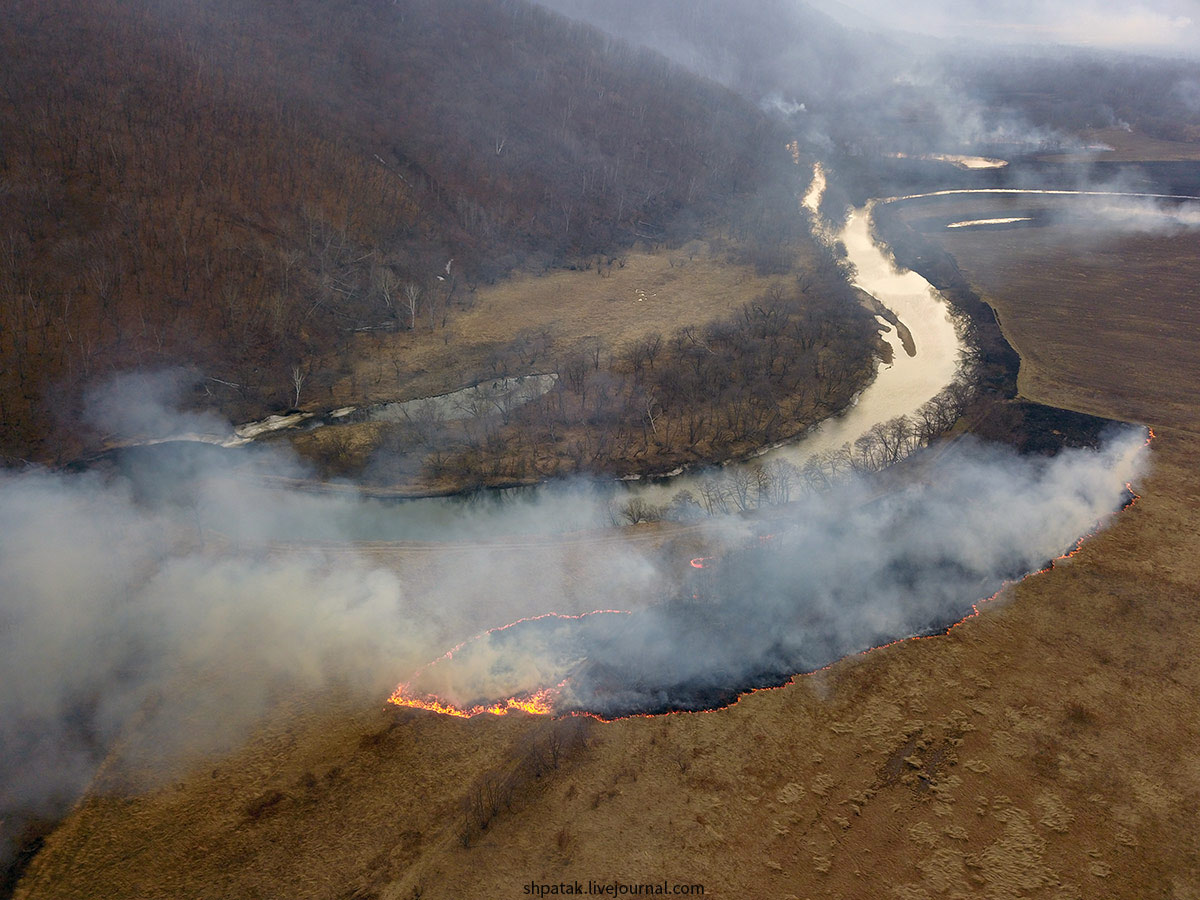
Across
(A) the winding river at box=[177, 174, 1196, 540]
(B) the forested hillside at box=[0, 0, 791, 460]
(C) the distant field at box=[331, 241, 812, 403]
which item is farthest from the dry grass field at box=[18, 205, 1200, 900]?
(C) the distant field at box=[331, 241, 812, 403]

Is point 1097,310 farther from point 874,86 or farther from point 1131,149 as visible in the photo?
point 874,86

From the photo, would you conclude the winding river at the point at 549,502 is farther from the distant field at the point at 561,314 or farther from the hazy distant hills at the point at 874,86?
the hazy distant hills at the point at 874,86

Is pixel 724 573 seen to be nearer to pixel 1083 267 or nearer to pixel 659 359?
pixel 659 359

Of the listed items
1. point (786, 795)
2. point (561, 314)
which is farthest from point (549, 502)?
point (561, 314)

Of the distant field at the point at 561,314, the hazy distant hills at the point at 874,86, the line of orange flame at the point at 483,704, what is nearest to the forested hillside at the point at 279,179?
the distant field at the point at 561,314

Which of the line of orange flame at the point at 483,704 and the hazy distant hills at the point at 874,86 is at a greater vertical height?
the hazy distant hills at the point at 874,86

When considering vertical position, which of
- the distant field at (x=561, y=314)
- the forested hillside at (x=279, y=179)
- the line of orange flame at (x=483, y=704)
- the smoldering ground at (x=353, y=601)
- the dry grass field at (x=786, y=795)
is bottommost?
the dry grass field at (x=786, y=795)

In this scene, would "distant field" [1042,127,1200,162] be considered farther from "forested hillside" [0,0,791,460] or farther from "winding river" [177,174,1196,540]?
"winding river" [177,174,1196,540]

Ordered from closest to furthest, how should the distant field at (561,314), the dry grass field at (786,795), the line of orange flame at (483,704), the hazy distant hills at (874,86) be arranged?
the dry grass field at (786,795)
the line of orange flame at (483,704)
the distant field at (561,314)
the hazy distant hills at (874,86)

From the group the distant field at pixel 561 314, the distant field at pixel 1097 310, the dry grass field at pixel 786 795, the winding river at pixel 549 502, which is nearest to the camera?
the dry grass field at pixel 786 795
